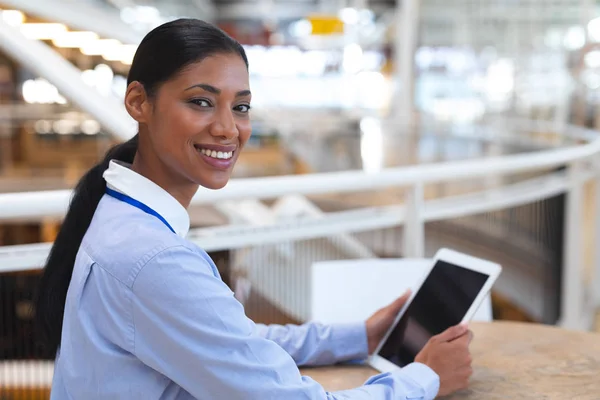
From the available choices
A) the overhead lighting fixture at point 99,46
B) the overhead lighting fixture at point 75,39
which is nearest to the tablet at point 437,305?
the overhead lighting fixture at point 75,39

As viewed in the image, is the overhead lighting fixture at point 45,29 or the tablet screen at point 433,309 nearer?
the tablet screen at point 433,309

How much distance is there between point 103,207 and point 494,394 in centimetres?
83

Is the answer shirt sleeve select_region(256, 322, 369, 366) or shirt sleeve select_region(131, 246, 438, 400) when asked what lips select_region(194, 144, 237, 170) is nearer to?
shirt sleeve select_region(131, 246, 438, 400)

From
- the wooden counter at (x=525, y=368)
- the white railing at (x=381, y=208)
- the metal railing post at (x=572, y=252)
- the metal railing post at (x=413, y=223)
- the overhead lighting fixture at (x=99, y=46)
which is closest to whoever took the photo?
the wooden counter at (x=525, y=368)

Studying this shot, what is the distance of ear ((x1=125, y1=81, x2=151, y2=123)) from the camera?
1.27 meters

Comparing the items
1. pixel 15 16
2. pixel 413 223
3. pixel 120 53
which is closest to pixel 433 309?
pixel 413 223

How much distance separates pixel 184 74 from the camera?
1229mm

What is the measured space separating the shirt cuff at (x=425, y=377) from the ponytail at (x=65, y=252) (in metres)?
0.63

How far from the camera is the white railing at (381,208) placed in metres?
2.09

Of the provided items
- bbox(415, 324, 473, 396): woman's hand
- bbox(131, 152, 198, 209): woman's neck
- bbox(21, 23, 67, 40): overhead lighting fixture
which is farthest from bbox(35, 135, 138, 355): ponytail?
bbox(21, 23, 67, 40): overhead lighting fixture

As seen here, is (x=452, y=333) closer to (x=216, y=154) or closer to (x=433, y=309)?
(x=433, y=309)

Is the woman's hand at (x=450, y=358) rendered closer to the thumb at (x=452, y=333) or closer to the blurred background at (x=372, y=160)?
the thumb at (x=452, y=333)

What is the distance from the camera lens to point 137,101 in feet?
4.20

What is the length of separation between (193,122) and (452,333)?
637mm
